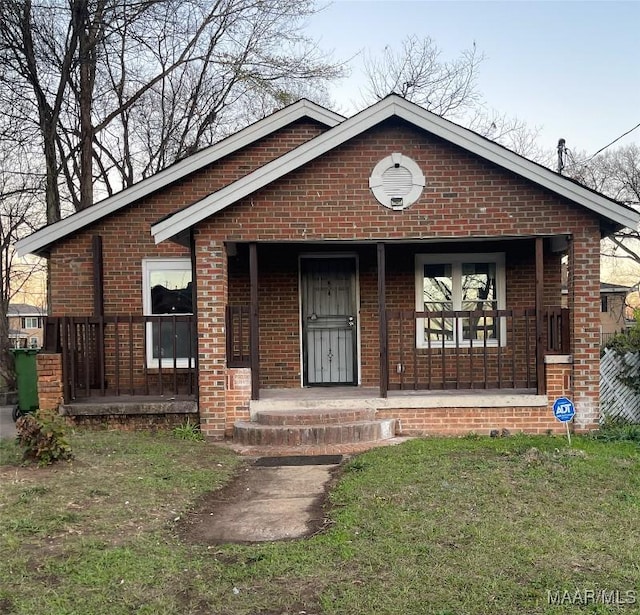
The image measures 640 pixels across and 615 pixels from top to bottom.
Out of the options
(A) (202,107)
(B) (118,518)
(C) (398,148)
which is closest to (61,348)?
(B) (118,518)

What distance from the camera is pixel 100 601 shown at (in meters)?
3.48

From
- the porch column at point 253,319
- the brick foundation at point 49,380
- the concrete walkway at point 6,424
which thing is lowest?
the concrete walkway at point 6,424

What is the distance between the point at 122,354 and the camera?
1051 centimetres

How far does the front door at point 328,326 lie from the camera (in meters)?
10.4

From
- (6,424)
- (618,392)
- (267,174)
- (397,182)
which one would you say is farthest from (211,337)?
(618,392)

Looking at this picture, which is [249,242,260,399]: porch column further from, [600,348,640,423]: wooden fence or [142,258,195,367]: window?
[600,348,640,423]: wooden fence

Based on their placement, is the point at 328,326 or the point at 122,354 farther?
the point at 122,354

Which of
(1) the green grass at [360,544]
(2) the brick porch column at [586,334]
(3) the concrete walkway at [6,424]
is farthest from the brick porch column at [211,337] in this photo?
(2) the brick porch column at [586,334]

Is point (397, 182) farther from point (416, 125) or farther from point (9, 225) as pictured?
point (9, 225)

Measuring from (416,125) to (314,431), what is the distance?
428 cm

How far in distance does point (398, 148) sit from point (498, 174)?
1407mm

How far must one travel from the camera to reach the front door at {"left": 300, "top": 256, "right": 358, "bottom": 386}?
34.1 feet

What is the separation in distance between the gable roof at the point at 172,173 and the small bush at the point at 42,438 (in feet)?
15.1

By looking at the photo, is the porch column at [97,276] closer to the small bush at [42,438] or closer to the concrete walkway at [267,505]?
the small bush at [42,438]
